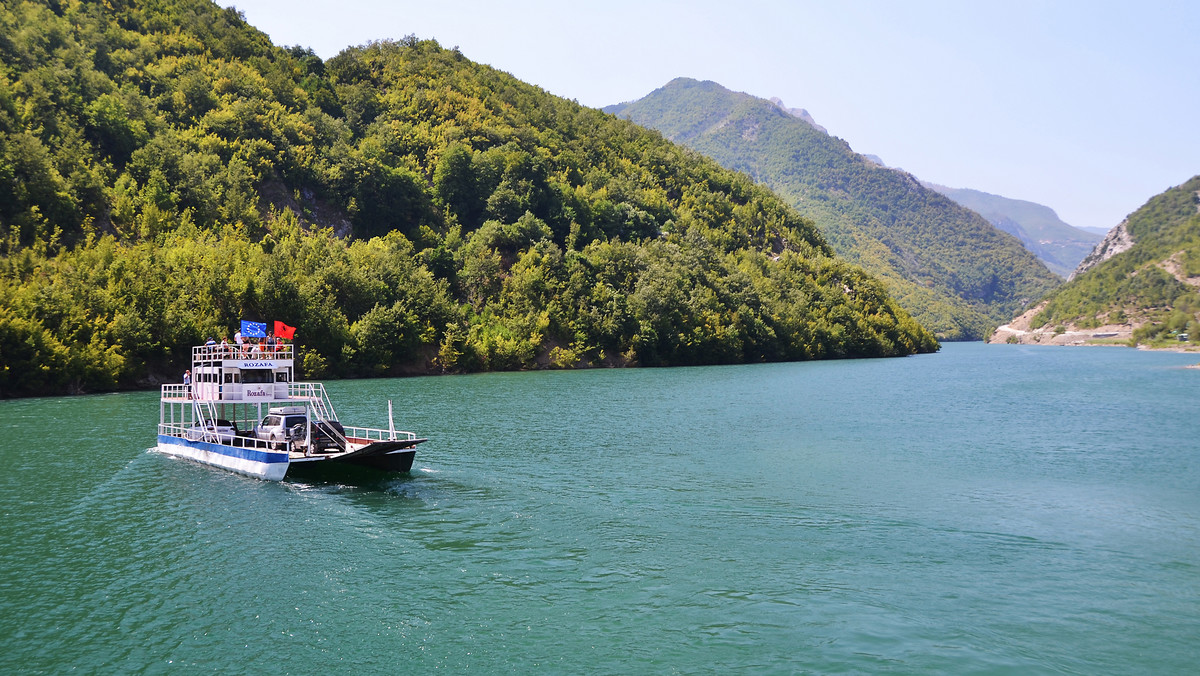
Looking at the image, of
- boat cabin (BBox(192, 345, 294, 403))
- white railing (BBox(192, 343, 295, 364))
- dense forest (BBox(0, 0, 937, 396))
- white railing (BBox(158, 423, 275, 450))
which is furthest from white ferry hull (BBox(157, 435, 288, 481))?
dense forest (BBox(0, 0, 937, 396))

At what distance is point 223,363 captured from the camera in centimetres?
4600

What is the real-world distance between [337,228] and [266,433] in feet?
324

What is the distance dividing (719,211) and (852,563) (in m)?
178

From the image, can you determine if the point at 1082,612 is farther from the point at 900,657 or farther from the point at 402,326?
the point at 402,326

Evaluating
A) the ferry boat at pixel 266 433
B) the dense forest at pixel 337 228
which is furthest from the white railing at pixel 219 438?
the dense forest at pixel 337 228

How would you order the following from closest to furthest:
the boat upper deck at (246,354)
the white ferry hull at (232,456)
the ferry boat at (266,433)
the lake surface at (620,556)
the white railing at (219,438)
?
the lake surface at (620,556) < the ferry boat at (266,433) < the white ferry hull at (232,456) < the white railing at (219,438) < the boat upper deck at (246,354)

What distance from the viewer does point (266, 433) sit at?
44.7 meters

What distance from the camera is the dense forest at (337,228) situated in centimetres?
9069

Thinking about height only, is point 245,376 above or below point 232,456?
above

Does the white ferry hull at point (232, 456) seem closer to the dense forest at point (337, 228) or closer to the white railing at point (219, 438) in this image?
the white railing at point (219, 438)

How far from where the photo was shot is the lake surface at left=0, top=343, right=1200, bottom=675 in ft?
69.5

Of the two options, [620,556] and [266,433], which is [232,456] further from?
[620,556]

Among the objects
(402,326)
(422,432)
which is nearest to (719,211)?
(402,326)

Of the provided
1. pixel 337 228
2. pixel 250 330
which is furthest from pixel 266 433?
pixel 337 228
